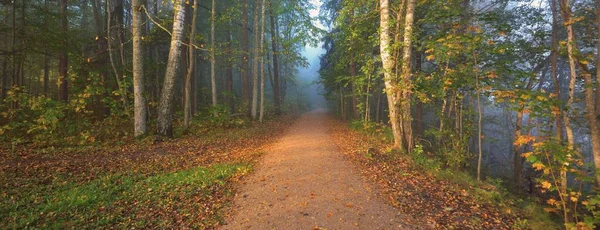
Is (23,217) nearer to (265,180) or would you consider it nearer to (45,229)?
(45,229)

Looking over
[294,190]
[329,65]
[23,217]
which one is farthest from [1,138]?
[329,65]

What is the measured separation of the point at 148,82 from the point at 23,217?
579 inches

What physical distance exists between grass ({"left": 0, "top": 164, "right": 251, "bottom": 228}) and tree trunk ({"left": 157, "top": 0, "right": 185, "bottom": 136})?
14.8ft

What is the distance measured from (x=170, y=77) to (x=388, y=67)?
323 inches

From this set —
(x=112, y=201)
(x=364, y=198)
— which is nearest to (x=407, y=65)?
(x=364, y=198)

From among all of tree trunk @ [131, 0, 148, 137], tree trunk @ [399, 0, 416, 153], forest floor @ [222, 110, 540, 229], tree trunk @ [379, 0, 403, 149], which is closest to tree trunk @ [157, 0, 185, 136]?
tree trunk @ [131, 0, 148, 137]

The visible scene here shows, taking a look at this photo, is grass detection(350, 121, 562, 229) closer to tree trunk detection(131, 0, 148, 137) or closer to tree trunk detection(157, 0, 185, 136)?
tree trunk detection(157, 0, 185, 136)

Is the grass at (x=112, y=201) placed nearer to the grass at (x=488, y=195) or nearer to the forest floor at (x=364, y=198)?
the forest floor at (x=364, y=198)

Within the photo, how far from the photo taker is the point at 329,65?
24250mm

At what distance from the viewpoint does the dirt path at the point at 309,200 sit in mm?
4504

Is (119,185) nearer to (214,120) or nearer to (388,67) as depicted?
(388,67)

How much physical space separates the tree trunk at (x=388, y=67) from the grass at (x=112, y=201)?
569cm

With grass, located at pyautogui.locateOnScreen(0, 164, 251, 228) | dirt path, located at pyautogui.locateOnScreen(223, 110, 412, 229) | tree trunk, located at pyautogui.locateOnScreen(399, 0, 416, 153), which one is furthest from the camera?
tree trunk, located at pyautogui.locateOnScreen(399, 0, 416, 153)

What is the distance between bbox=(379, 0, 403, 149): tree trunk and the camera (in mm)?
8500
